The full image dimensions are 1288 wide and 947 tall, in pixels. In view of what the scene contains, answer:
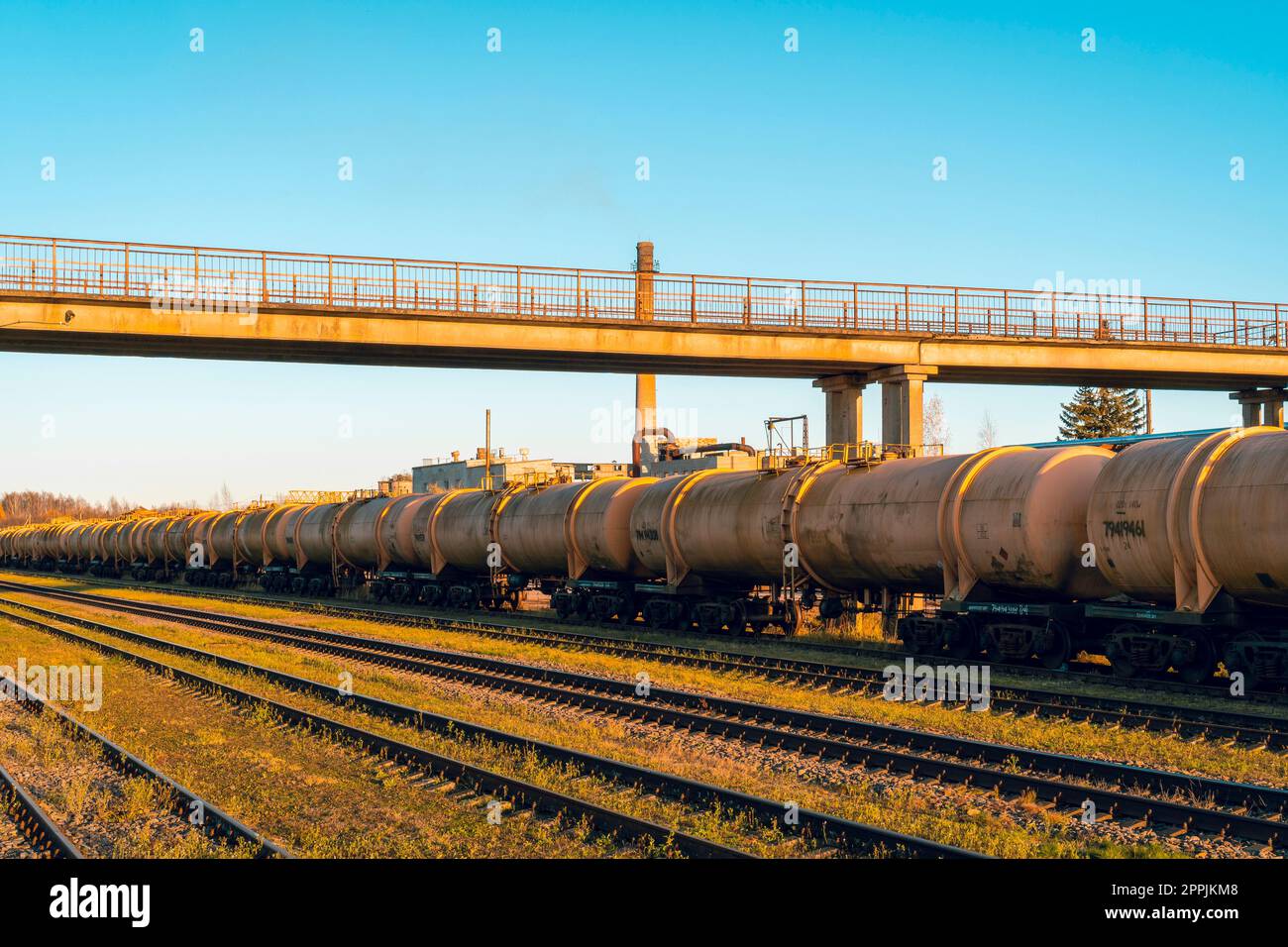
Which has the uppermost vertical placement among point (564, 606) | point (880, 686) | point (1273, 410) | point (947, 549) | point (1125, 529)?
point (1273, 410)

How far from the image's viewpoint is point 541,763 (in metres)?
12.2

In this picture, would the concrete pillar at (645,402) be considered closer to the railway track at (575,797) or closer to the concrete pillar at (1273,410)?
the concrete pillar at (1273,410)

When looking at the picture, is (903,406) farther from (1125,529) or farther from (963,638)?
(1125,529)

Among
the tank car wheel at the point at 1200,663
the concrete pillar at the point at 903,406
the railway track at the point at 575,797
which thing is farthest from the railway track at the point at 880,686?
the concrete pillar at the point at 903,406

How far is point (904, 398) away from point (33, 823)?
32.0 metres

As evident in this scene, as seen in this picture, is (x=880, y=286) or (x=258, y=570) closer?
(x=880, y=286)

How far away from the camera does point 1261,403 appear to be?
45062 mm

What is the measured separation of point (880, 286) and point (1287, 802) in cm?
2956

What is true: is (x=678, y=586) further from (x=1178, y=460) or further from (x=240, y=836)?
(x=240, y=836)

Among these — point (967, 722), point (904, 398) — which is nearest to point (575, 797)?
point (967, 722)

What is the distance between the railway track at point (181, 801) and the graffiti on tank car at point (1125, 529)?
12.5m

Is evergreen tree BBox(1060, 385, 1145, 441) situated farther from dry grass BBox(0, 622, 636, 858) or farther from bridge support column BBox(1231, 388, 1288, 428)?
dry grass BBox(0, 622, 636, 858)

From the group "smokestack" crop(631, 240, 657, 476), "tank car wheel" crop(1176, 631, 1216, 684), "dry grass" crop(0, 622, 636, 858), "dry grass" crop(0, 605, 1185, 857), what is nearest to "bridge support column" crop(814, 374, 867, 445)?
"smokestack" crop(631, 240, 657, 476)

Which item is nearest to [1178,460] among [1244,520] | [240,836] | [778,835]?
[1244,520]
